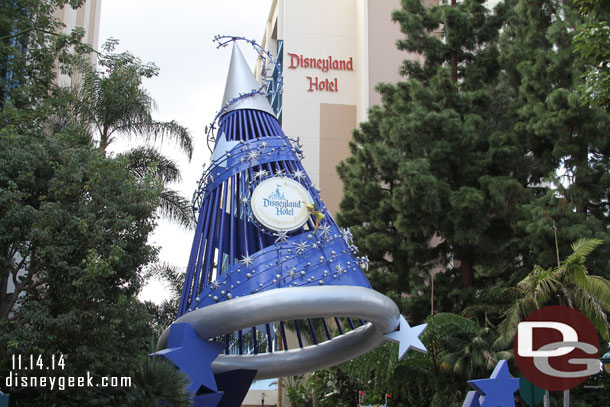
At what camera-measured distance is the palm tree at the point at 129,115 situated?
17.3 meters

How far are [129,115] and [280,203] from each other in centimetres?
759

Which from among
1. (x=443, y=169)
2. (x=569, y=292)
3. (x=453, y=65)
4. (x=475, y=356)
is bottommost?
(x=475, y=356)

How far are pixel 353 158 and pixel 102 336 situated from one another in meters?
16.4

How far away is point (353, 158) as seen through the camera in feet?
88.1

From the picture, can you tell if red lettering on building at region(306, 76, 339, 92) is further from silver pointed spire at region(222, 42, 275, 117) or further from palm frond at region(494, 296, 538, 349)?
palm frond at region(494, 296, 538, 349)

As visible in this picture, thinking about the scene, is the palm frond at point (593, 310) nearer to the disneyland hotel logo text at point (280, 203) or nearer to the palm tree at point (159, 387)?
the disneyland hotel logo text at point (280, 203)

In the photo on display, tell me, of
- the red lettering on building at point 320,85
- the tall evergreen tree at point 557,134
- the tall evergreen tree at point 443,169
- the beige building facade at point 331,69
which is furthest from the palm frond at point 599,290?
the red lettering on building at point 320,85

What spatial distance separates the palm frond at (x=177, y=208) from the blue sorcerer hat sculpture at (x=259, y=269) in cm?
551

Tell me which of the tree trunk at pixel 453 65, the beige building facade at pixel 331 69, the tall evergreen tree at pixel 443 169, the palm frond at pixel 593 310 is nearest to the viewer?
the palm frond at pixel 593 310

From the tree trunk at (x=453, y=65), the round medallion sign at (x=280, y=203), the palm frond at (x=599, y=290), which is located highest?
the tree trunk at (x=453, y=65)

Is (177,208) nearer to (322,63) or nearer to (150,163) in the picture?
(150,163)

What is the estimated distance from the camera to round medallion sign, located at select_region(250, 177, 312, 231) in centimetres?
1246

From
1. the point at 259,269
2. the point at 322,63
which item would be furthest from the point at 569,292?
the point at 322,63

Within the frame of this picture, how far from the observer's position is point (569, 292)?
16016 millimetres
